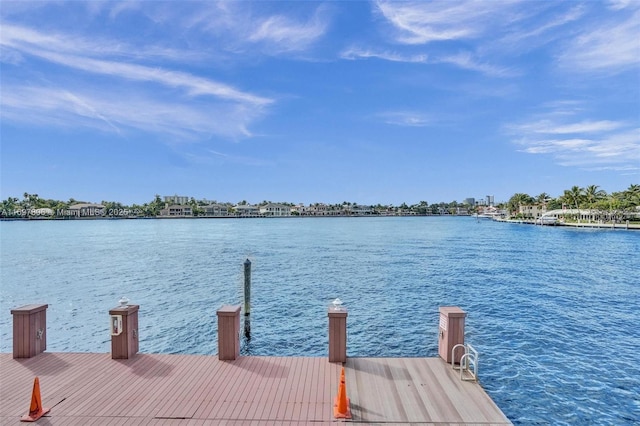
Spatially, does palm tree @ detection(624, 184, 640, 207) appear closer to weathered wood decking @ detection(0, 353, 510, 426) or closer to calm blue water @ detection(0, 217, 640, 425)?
calm blue water @ detection(0, 217, 640, 425)

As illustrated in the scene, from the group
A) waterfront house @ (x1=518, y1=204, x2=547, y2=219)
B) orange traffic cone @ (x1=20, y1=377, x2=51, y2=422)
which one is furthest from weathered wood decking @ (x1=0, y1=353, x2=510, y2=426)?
waterfront house @ (x1=518, y1=204, x2=547, y2=219)

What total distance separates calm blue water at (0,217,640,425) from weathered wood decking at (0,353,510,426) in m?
3.83

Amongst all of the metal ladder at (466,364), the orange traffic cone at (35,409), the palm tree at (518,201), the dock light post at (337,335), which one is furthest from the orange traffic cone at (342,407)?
the palm tree at (518,201)

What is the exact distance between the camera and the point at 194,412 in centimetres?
534

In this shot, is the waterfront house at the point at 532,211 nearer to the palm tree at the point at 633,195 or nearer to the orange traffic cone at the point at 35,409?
the palm tree at the point at 633,195

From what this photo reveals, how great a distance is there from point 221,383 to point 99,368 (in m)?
2.56

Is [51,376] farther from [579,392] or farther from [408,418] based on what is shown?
[579,392]

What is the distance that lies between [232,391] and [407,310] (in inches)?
531

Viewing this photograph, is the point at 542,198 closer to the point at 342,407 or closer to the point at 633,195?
the point at 633,195

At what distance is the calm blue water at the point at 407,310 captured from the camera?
1019cm

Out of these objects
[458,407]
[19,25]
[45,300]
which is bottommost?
[45,300]

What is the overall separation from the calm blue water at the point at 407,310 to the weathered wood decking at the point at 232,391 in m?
3.83

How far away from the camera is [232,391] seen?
6.01 m

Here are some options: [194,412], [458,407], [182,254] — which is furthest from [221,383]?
[182,254]
